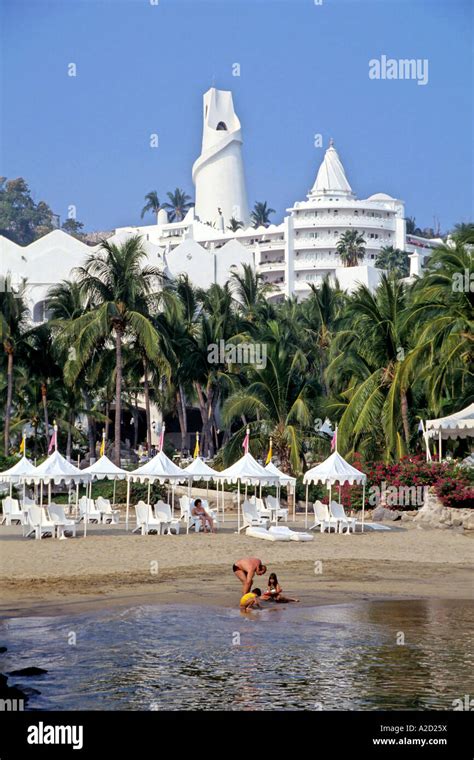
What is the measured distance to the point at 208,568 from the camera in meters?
21.7

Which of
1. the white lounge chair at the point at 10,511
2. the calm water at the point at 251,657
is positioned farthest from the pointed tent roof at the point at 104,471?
the calm water at the point at 251,657

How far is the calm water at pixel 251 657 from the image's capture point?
39.8ft

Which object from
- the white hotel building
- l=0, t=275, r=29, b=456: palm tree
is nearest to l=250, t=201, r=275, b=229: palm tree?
the white hotel building

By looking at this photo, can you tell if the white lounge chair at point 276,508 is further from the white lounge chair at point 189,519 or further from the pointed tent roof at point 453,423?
the pointed tent roof at point 453,423

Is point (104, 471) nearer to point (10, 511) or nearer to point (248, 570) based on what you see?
point (10, 511)

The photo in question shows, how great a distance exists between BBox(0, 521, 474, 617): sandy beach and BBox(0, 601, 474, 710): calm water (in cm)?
109

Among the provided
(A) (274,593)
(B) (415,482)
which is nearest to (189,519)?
(B) (415,482)

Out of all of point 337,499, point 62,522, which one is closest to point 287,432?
point 337,499

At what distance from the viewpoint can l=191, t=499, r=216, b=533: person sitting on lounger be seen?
2744cm

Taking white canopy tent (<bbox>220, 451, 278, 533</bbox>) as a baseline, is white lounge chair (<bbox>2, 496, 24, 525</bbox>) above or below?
below

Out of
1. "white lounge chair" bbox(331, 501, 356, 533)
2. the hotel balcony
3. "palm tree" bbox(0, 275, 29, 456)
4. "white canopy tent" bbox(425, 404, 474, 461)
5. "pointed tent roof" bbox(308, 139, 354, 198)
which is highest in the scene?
"pointed tent roof" bbox(308, 139, 354, 198)

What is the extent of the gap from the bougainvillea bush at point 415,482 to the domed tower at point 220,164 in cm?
9156

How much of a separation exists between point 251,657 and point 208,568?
24.6 ft

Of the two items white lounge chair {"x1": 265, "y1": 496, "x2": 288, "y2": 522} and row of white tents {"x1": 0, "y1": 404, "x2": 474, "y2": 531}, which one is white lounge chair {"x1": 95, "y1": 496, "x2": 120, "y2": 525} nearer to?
row of white tents {"x1": 0, "y1": 404, "x2": 474, "y2": 531}
